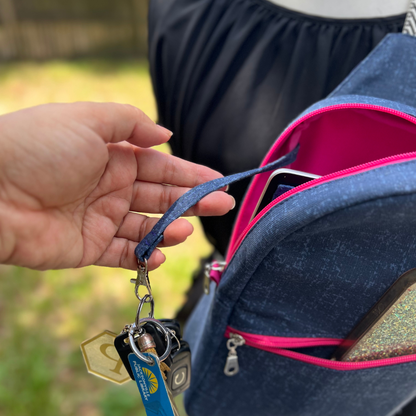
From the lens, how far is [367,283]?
0.45 metres

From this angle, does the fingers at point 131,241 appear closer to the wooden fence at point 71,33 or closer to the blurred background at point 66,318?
the blurred background at point 66,318

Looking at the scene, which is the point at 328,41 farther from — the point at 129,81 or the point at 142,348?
the point at 129,81

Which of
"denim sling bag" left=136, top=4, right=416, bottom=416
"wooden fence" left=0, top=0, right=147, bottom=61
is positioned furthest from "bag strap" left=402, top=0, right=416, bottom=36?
"wooden fence" left=0, top=0, right=147, bottom=61

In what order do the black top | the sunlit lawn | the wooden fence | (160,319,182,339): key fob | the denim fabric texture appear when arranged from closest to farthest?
the denim fabric texture, (160,319,182,339): key fob, the black top, the sunlit lawn, the wooden fence

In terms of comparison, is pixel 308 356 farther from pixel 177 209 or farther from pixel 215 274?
pixel 177 209

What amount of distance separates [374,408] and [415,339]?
0.68 ft

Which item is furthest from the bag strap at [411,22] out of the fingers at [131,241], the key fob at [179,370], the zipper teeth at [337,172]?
the key fob at [179,370]

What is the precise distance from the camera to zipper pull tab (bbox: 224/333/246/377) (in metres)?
0.54

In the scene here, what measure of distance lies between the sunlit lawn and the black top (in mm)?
822

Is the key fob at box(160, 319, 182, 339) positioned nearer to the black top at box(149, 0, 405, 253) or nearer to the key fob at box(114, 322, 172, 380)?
the key fob at box(114, 322, 172, 380)

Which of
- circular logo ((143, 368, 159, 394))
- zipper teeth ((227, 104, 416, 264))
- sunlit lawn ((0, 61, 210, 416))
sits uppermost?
zipper teeth ((227, 104, 416, 264))

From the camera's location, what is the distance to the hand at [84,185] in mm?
432

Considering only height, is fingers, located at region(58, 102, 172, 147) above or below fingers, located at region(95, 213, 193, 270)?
above

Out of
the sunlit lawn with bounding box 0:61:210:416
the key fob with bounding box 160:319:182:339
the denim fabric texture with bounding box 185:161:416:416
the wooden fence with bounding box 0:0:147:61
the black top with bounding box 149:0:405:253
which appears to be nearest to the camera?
the denim fabric texture with bounding box 185:161:416:416
